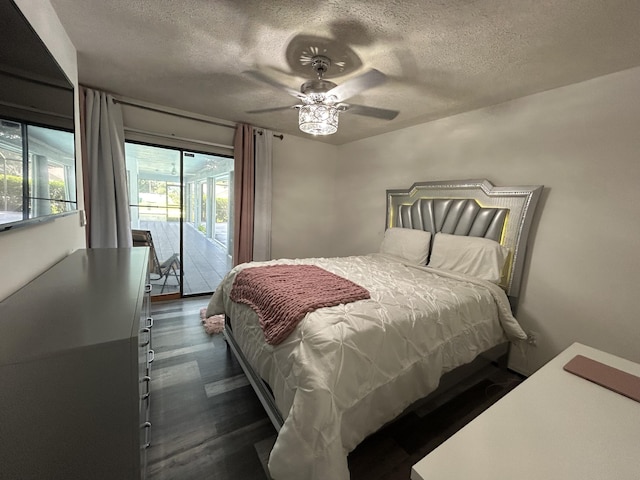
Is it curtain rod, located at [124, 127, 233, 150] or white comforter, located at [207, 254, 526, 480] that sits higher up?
curtain rod, located at [124, 127, 233, 150]

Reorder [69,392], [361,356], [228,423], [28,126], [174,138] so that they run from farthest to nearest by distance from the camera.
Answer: [174,138] < [228,423] < [361,356] < [28,126] < [69,392]

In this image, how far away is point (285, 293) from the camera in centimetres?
166

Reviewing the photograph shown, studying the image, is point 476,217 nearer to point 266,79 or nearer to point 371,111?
point 371,111

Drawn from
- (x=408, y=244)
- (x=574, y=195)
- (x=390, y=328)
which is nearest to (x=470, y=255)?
(x=408, y=244)

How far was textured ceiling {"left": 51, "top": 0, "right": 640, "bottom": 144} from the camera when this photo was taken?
4.62ft

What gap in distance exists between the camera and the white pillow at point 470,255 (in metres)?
2.27

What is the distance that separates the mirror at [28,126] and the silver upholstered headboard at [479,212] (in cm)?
307

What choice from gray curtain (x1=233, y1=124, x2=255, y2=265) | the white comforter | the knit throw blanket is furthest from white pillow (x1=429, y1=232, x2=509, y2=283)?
gray curtain (x1=233, y1=124, x2=255, y2=265)

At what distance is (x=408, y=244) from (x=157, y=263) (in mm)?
3337

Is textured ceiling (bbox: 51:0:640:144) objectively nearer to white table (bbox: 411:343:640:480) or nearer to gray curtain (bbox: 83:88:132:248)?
gray curtain (bbox: 83:88:132:248)

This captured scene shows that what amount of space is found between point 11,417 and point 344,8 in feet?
6.71

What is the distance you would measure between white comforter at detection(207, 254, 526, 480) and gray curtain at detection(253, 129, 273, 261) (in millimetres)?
1818

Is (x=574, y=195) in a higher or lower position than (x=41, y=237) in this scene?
higher

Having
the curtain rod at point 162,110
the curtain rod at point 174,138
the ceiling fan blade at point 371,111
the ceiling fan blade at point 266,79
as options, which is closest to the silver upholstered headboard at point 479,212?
the ceiling fan blade at point 371,111
